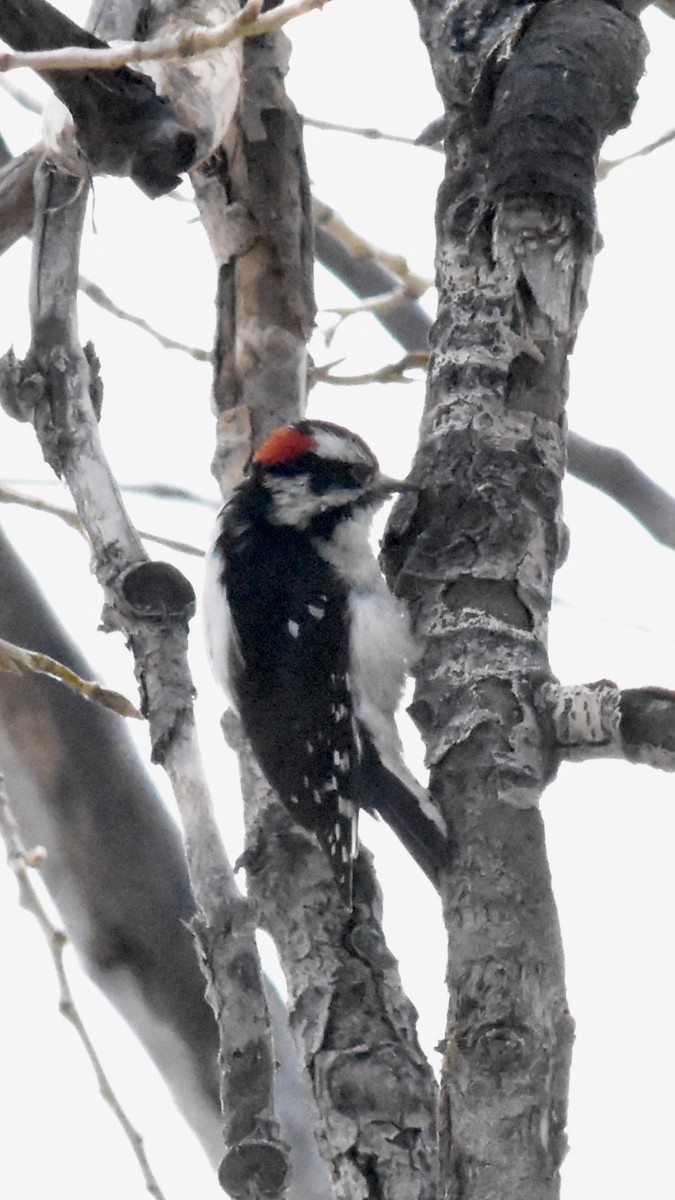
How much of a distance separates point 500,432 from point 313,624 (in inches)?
29.7

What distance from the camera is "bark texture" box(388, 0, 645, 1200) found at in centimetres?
223

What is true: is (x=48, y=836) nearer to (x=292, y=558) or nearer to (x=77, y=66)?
(x=292, y=558)

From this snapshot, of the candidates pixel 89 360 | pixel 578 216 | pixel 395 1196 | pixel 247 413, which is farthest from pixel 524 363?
pixel 395 1196

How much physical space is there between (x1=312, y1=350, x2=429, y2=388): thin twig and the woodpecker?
A: 0.50 feet

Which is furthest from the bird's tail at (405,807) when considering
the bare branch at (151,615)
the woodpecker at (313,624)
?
the bare branch at (151,615)

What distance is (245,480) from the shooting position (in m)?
3.18

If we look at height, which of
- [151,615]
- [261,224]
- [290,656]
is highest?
[261,224]

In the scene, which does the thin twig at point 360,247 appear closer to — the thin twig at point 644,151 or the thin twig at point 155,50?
the thin twig at point 644,151

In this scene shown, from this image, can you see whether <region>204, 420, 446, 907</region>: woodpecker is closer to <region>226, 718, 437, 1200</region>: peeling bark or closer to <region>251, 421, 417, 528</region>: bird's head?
<region>251, 421, 417, 528</region>: bird's head

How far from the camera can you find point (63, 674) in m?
2.56

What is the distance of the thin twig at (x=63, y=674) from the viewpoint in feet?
8.36

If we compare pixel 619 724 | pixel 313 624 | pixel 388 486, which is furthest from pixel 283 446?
pixel 619 724

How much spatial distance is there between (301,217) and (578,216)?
71 cm

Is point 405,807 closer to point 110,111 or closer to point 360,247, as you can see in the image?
point 110,111
